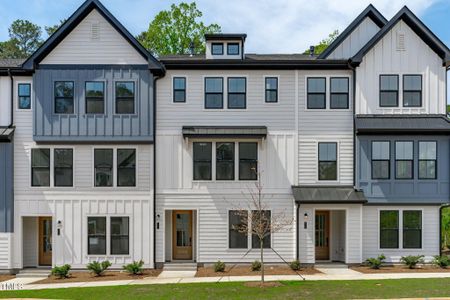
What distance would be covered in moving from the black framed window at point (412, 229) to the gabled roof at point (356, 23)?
27.7 ft

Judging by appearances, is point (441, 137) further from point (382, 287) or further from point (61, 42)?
point (61, 42)

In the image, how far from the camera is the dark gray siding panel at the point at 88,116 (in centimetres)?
1945

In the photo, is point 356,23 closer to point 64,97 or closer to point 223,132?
point 223,132

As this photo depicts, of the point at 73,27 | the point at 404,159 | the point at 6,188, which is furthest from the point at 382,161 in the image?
the point at 6,188

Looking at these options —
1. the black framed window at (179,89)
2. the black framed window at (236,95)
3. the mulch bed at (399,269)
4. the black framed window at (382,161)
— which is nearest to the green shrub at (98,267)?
the black framed window at (179,89)

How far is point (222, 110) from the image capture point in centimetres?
2005

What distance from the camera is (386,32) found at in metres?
19.7

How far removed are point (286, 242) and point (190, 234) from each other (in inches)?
182

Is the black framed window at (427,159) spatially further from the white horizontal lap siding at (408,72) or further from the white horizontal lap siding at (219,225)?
the white horizontal lap siding at (219,225)

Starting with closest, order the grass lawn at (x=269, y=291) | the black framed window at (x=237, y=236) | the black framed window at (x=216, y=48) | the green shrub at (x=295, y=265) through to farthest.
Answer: the grass lawn at (x=269, y=291) → the green shrub at (x=295, y=265) → the black framed window at (x=237, y=236) → the black framed window at (x=216, y=48)

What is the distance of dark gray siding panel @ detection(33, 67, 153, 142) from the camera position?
19453 millimetres

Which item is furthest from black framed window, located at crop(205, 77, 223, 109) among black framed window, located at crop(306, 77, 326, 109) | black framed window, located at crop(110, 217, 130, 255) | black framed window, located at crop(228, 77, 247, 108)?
black framed window, located at crop(110, 217, 130, 255)

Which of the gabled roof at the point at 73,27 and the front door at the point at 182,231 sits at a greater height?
the gabled roof at the point at 73,27

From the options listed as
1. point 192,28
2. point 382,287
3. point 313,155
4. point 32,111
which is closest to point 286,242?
point 313,155
